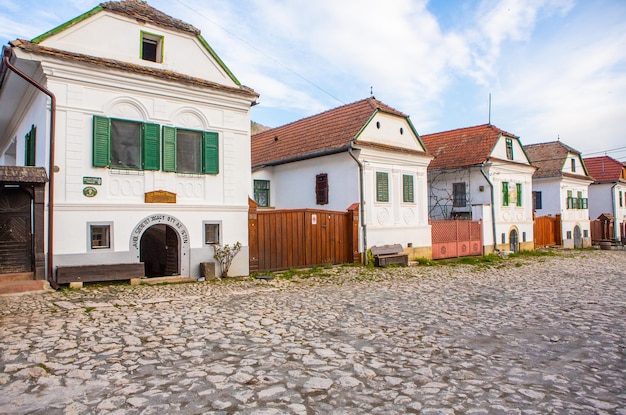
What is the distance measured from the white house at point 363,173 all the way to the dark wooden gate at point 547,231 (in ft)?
39.8

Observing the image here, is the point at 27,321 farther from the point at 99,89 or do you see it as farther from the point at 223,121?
the point at 223,121

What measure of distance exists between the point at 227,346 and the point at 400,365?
2170 millimetres

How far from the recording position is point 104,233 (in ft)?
35.9

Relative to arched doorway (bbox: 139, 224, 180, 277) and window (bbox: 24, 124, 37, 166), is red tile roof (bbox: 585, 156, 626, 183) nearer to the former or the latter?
A: arched doorway (bbox: 139, 224, 180, 277)

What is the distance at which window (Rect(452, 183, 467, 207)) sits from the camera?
76.2ft

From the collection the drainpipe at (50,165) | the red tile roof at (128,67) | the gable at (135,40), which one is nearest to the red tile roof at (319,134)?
the red tile roof at (128,67)

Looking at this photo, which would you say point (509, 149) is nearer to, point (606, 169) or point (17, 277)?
point (606, 169)

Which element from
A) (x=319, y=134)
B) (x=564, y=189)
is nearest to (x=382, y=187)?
(x=319, y=134)

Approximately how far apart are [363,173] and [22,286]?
36.0ft

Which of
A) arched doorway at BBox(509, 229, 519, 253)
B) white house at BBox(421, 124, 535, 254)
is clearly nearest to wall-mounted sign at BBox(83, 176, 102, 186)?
white house at BBox(421, 124, 535, 254)

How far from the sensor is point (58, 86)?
34.0ft

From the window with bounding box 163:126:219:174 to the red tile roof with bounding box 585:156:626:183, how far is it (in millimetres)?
34038

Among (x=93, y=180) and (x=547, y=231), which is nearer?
(x=93, y=180)

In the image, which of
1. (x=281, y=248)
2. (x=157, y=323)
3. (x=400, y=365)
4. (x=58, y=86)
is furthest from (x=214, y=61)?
(x=400, y=365)
